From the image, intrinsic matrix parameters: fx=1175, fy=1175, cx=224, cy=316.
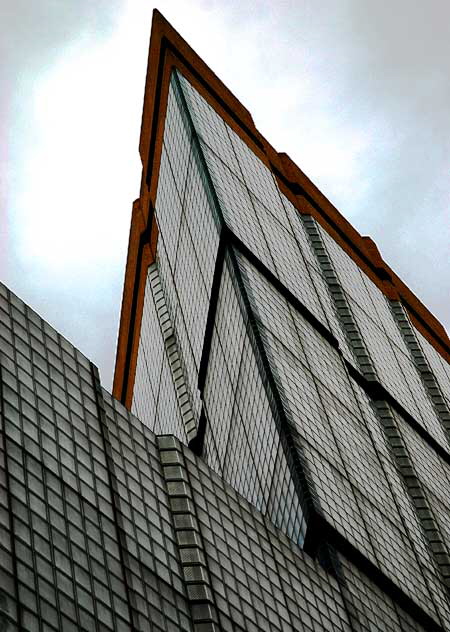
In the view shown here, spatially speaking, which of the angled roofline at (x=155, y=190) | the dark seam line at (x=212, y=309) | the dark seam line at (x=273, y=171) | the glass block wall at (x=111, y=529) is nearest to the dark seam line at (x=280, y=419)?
the dark seam line at (x=212, y=309)

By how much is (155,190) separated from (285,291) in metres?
24.0

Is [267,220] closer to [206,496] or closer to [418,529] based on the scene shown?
[418,529]

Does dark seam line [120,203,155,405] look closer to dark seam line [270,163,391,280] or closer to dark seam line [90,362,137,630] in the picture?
dark seam line [270,163,391,280]

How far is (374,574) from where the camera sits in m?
64.6

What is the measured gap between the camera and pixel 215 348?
87.6 meters

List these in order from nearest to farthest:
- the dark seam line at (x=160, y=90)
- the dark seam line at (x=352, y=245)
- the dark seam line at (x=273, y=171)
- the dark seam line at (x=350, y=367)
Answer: the dark seam line at (x=350, y=367), the dark seam line at (x=160, y=90), the dark seam line at (x=273, y=171), the dark seam line at (x=352, y=245)

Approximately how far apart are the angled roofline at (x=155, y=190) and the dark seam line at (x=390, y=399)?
80.9ft

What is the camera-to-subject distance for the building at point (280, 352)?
69.6 m

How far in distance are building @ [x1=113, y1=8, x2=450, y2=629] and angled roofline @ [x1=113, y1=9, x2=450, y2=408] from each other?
221 millimetres

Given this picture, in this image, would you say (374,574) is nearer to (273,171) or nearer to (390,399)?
(390,399)

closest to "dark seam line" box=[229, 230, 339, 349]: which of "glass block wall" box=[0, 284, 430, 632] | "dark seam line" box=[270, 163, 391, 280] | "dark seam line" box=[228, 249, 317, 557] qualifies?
"dark seam line" box=[228, 249, 317, 557]

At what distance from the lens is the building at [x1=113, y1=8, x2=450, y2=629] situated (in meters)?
69.6

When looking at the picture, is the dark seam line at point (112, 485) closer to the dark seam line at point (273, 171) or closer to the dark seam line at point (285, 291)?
the dark seam line at point (285, 291)

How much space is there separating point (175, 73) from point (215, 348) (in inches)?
1025
